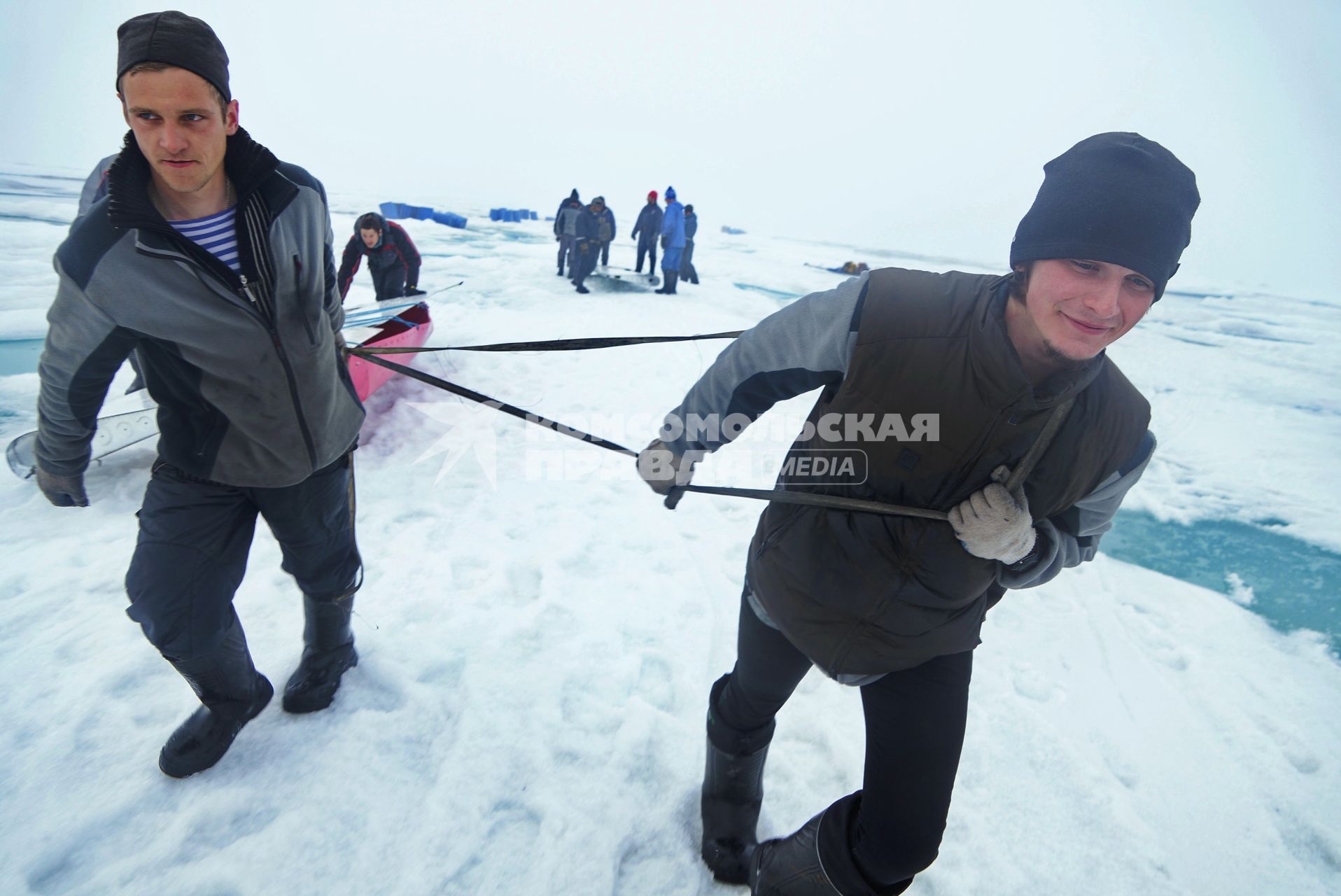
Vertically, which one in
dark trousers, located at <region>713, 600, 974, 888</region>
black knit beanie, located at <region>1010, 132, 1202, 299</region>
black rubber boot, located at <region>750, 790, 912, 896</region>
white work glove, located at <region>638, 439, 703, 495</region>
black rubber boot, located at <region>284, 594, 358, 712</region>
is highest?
black knit beanie, located at <region>1010, 132, 1202, 299</region>

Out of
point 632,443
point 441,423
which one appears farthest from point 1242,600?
point 441,423

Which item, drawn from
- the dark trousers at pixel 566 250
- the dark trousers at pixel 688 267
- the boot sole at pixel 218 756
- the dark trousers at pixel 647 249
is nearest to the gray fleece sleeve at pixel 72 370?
the boot sole at pixel 218 756

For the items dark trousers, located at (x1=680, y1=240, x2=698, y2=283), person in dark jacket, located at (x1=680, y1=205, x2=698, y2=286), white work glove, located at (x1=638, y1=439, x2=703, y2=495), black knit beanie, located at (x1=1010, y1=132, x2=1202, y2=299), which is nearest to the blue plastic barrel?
person in dark jacket, located at (x1=680, y1=205, x2=698, y2=286)

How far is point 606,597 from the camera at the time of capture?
271 cm

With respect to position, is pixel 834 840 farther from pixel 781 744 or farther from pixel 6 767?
pixel 6 767

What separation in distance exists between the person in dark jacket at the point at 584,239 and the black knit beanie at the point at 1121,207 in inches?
364

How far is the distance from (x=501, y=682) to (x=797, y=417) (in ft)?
12.0

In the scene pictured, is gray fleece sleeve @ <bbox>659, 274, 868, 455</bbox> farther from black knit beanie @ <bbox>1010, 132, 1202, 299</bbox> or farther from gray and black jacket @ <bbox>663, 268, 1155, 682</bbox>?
black knit beanie @ <bbox>1010, 132, 1202, 299</bbox>

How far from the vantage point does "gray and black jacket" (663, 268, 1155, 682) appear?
116 centimetres

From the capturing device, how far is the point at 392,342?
4.66 metres

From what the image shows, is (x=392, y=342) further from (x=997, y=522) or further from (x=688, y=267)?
(x=688, y=267)

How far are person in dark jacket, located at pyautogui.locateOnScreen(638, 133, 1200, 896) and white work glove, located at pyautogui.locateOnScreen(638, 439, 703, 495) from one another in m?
0.20

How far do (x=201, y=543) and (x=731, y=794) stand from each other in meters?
1.55

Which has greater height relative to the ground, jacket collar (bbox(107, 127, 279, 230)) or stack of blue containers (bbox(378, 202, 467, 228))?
jacket collar (bbox(107, 127, 279, 230))
